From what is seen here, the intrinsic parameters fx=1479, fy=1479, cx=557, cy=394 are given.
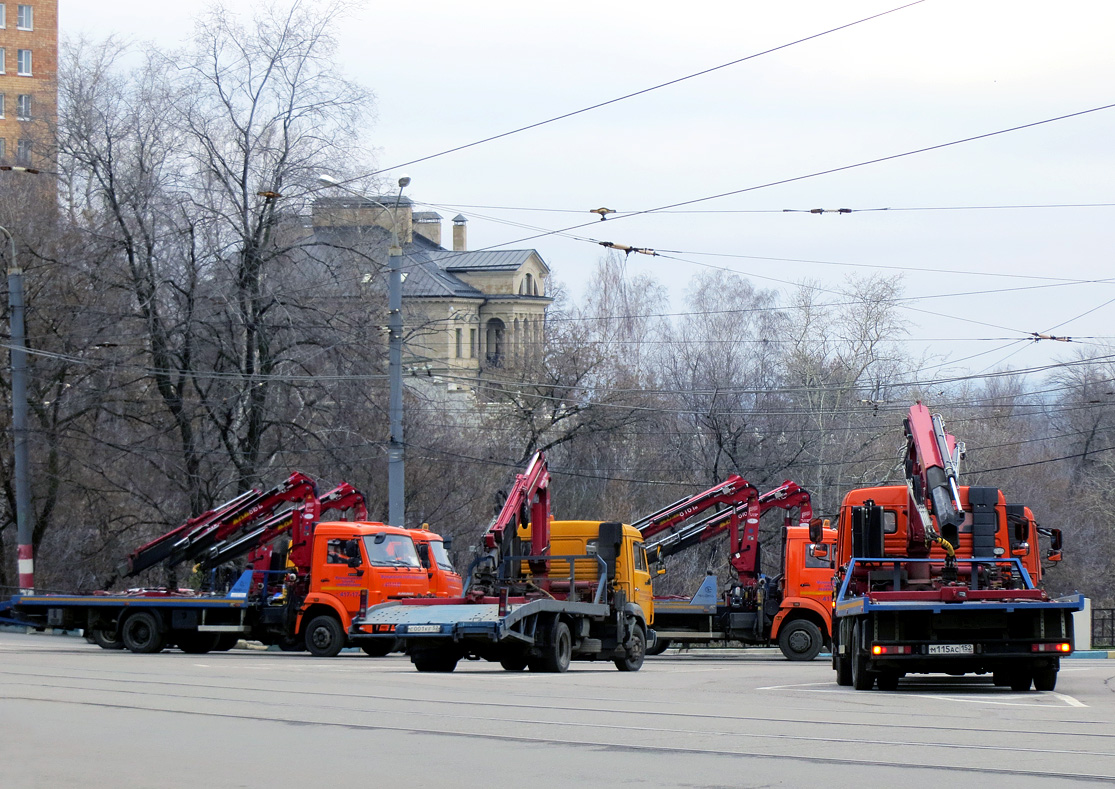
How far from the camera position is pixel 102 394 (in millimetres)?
37281

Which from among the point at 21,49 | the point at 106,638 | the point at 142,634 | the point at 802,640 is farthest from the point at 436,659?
the point at 21,49

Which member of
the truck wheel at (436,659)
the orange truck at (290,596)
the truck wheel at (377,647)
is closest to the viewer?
the truck wheel at (436,659)

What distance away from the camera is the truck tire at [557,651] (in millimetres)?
20625

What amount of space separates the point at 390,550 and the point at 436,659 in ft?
18.7

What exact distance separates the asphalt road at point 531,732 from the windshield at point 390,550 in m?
7.23

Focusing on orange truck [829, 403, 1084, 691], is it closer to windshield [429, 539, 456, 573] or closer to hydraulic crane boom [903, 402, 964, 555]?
hydraulic crane boom [903, 402, 964, 555]

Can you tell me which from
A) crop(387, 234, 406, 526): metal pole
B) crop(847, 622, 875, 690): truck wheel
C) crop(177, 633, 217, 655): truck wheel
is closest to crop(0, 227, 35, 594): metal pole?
crop(177, 633, 217, 655): truck wheel

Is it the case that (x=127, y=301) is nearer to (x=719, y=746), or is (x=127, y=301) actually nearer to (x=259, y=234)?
(x=259, y=234)

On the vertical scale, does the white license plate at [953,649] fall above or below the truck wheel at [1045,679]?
above

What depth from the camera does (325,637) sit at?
26.3 m

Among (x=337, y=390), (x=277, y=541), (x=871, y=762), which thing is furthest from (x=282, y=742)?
(x=337, y=390)

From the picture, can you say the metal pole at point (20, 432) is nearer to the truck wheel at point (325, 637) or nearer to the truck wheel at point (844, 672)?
the truck wheel at point (325, 637)

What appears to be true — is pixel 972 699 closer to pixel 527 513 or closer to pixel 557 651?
pixel 557 651

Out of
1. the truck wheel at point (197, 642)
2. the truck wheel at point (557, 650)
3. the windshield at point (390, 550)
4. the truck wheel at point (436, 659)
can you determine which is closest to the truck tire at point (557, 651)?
the truck wheel at point (557, 650)
